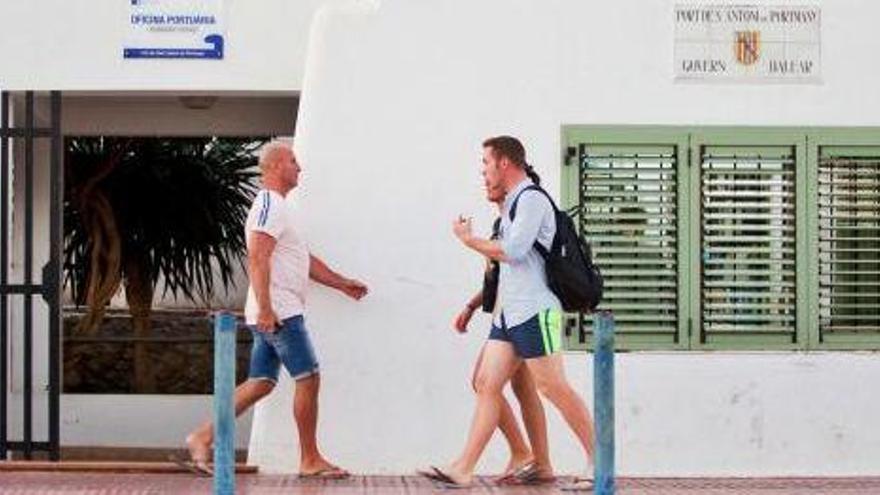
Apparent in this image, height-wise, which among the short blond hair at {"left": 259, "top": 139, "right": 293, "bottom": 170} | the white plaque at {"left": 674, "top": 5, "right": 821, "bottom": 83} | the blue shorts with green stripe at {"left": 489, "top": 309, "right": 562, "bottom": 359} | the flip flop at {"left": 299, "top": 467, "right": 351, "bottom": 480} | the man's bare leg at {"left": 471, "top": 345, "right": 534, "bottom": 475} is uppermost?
the white plaque at {"left": 674, "top": 5, "right": 821, "bottom": 83}

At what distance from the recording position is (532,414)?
24.9 feet

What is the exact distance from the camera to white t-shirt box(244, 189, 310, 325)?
24.6ft

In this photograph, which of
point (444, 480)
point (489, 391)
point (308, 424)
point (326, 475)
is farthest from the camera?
point (326, 475)

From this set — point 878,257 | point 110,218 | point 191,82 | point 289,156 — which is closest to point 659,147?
point 878,257

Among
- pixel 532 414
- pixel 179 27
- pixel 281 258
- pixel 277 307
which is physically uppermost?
pixel 179 27

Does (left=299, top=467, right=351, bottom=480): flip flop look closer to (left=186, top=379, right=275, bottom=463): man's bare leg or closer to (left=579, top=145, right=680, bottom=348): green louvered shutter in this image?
(left=186, top=379, right=275, bottom=463): man's bare leg

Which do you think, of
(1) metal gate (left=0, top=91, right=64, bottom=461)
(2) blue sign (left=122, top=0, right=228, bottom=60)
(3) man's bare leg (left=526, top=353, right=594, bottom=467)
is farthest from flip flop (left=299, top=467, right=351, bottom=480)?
(2) blue sign (left=122, top=0, right=228, bottom=60)

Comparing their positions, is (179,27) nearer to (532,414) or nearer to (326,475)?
(326,475)

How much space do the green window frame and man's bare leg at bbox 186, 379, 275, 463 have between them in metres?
1.68

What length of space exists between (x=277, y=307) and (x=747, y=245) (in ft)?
8.41

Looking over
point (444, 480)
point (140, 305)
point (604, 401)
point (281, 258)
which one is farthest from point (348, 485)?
point (140, 305)

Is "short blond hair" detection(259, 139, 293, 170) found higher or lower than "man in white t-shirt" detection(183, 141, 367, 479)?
higher

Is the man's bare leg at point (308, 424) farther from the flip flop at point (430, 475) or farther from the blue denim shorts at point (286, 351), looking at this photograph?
the flip flop at point (430, 475)

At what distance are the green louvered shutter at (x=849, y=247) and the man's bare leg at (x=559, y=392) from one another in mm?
1897
